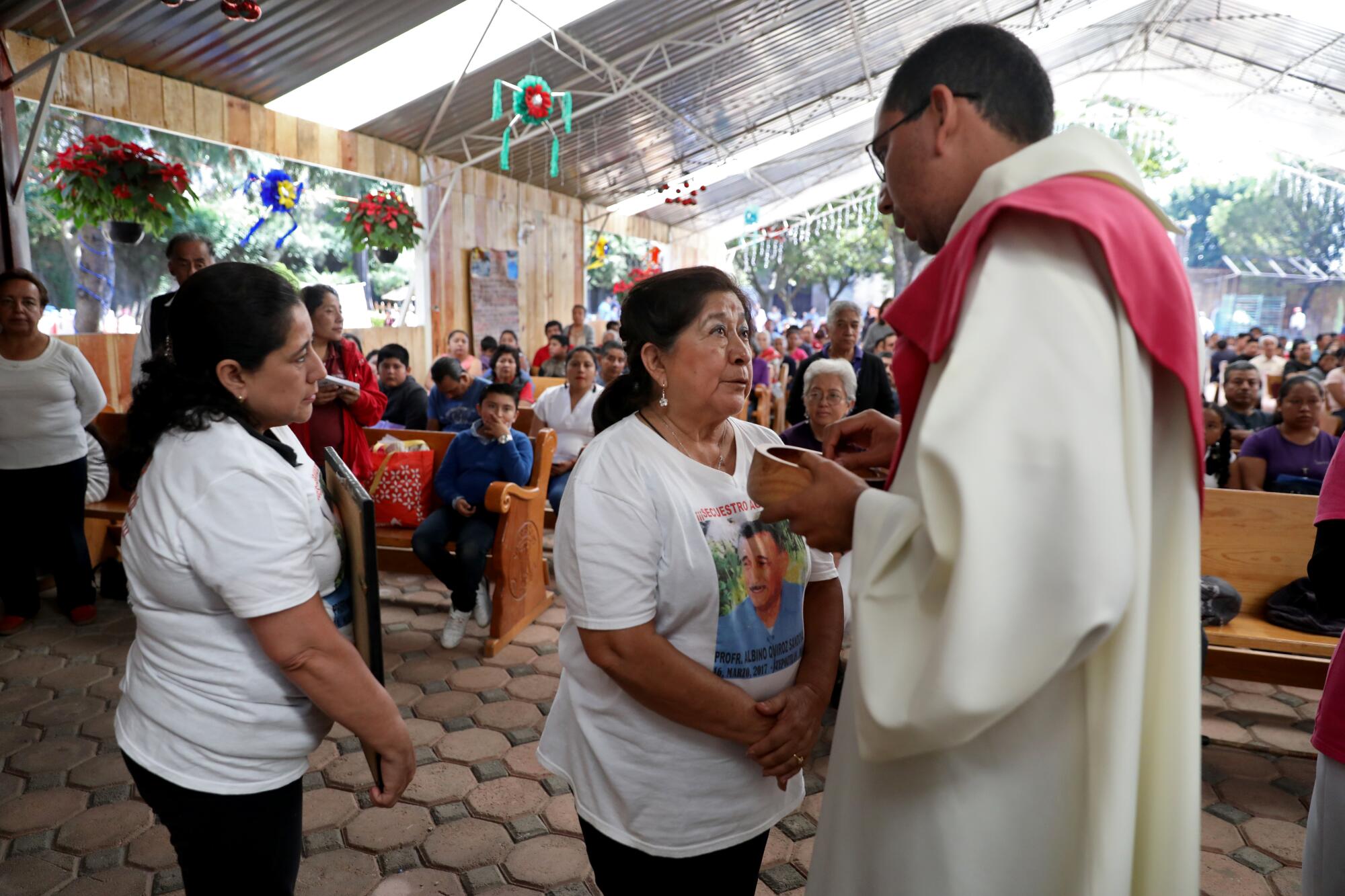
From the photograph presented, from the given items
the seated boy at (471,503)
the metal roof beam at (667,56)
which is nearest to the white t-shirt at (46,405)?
the seated boy at (471,503)

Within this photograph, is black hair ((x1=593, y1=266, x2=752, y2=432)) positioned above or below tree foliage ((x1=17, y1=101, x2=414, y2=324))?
below

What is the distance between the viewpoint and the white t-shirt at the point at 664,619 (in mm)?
1407

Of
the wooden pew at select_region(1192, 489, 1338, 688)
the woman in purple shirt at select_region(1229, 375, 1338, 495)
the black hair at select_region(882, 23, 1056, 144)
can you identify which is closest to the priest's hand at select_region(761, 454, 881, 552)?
the black hair at select_region(882, 23, 1056, 144)

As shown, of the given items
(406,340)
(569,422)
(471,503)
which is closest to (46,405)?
(471,503)

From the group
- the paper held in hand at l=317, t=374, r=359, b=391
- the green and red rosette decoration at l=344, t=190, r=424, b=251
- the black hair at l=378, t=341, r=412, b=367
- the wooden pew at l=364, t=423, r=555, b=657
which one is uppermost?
the green and red rosette decoration at l=344, t=190, r=424, b=251

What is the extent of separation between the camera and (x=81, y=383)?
4.25 meters

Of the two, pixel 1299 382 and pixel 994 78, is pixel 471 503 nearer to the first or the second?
pixel 994 78

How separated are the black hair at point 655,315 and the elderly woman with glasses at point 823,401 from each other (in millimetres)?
2266

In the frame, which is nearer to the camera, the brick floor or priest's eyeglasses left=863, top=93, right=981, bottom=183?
priest's eyeglasses left=863, top=93, right=981, bottom=183

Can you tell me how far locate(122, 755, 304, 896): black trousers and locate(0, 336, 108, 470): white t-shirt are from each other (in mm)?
3453

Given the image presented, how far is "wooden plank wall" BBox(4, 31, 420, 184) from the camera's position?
5.69 m

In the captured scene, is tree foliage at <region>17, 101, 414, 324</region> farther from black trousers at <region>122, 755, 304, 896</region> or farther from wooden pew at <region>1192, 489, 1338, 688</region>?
wooden pew at <region>1192, 489, 1338, 688</region>

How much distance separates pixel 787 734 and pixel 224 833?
3.13ft

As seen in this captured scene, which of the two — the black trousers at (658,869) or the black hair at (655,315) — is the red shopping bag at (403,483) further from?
the black trousers at (658,869)
